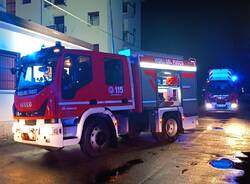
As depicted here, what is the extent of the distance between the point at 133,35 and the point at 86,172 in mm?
33285

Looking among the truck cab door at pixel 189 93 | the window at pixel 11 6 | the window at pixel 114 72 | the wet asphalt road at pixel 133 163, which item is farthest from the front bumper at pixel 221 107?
the window at pixel 11 6

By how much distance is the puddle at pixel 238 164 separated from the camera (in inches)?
264

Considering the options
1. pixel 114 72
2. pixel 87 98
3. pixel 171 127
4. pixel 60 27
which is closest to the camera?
pixel 87 98

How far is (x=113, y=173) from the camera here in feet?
23.5

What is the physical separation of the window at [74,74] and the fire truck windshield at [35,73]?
0.35 meters

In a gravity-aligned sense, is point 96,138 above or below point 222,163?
Result: above

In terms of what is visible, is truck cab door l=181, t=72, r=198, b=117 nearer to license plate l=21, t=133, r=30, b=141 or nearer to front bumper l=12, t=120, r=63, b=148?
front bumper l=12, t=120, r=63, b=148

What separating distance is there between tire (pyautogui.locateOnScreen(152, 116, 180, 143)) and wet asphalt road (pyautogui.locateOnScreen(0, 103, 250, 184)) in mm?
258

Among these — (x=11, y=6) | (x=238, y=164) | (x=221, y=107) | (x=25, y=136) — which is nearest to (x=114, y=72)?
(x=25, y=136)

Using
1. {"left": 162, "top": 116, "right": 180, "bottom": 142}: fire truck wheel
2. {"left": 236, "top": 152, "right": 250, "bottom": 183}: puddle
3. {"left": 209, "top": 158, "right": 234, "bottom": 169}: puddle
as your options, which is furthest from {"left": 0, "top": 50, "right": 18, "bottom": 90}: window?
{"left": 236, "top": 152, "right": 250, "bottom": 183}: puddle

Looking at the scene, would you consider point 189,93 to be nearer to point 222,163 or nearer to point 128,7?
point 222,163

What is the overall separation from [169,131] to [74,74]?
4416 millimetres

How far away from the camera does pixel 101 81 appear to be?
29.5ft

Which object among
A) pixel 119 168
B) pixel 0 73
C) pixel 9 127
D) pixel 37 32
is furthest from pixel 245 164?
pixel 37 32
